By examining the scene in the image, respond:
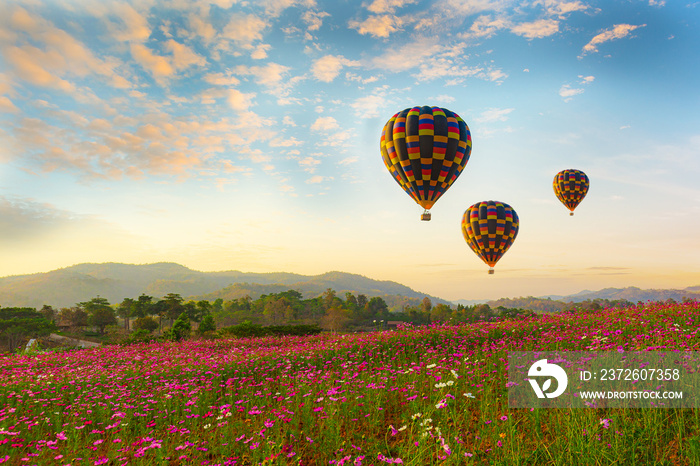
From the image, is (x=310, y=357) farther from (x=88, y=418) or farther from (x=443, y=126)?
(x=443, y=126)

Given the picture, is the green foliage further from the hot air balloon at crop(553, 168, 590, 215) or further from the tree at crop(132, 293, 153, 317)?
the tree at crop(132, 293, 153, 317)

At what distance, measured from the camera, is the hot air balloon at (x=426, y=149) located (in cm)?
1781

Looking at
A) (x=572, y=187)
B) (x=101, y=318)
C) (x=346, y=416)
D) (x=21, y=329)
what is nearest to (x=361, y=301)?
(x=101, y=318)

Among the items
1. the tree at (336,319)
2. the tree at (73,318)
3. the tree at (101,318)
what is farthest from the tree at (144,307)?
the tree at (336,319)

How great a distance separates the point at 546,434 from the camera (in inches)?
218

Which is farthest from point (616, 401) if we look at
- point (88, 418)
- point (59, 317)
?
point (59, 317)

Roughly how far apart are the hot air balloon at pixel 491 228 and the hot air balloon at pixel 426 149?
6924 mm

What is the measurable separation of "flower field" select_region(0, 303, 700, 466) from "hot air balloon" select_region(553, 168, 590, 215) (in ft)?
82.2

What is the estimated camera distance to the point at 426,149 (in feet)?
58.4

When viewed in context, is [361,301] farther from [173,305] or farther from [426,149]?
[426,149]

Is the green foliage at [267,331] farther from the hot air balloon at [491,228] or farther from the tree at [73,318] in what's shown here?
the tree at [73,318]

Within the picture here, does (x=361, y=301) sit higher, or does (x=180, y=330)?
(x=361, y=301)

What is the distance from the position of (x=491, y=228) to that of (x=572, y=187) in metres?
16.4

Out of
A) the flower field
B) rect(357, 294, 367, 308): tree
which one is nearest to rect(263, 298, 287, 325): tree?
rect(357, 294, 367, 308): tree
